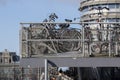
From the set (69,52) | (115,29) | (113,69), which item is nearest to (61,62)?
(69,52)

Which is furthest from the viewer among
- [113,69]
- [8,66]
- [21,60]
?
[8,66]

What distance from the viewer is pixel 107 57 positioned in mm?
12742

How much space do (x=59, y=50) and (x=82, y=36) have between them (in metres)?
0.83

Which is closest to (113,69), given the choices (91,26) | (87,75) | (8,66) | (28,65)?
(87,75)

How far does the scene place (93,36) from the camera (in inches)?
510

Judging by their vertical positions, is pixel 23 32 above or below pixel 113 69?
above

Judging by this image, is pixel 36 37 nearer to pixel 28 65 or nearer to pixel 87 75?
pixel 28 65

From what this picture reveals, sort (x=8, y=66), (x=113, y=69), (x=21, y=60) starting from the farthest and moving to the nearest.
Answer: (x=8, y=66) < (x=113, y=69) < (x=21, y=60)

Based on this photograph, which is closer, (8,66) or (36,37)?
(36,37)

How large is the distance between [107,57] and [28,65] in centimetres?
193

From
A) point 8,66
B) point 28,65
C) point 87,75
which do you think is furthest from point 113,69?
point 8,66

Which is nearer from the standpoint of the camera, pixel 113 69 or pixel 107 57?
pixel 107 57

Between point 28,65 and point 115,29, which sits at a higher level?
point 115,29

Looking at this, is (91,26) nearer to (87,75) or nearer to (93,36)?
(93,36)
